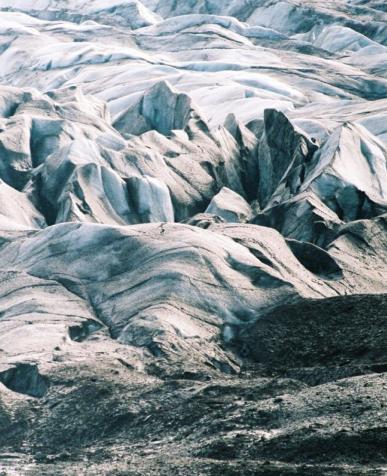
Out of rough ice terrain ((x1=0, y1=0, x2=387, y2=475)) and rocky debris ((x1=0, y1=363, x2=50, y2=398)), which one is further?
rocky debris ((x1=0, y1=363, x2=50, y2=398))

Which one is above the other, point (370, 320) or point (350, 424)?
point (350, 424)

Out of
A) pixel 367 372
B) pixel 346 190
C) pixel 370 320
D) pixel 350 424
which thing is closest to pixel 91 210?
pixel 346 190

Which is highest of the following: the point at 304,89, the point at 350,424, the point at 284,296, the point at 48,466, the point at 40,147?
the point at 350,424

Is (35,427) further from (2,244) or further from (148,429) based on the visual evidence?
(2,244)

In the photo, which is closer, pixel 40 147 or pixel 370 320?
pixel 370 320

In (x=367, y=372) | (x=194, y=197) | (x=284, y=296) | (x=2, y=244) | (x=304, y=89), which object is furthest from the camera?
(x=304, y=89)

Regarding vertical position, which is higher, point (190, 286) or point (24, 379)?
point (190, 286)

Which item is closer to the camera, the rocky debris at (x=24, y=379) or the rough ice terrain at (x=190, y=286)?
the rough ice terrain at (x=190, y=286)

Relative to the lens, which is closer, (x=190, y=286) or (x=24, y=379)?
(x=24, y=379)
